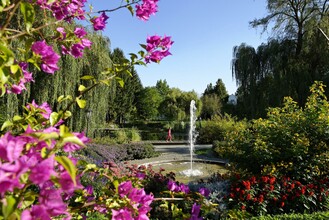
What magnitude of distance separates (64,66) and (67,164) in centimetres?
919

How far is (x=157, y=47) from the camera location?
1.44 meters

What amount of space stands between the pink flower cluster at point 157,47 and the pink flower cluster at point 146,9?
213mm

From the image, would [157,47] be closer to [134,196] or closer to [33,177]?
[134,196]

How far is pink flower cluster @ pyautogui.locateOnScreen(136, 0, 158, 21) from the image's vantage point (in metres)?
1.54

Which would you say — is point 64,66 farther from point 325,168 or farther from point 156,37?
point 156,37

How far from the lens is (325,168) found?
5.12 m

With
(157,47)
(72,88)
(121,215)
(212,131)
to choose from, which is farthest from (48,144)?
(212,131)

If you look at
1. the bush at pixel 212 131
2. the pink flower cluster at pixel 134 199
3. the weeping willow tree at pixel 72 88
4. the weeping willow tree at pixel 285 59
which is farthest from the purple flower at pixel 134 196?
the bush at pixel 212 131

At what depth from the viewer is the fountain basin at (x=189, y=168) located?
8539mm

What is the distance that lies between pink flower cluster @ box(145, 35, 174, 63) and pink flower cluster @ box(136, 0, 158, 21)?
0.21m

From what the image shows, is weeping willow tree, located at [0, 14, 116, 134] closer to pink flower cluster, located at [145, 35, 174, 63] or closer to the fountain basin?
the fountain basin

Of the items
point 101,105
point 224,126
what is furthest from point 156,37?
point 224,126

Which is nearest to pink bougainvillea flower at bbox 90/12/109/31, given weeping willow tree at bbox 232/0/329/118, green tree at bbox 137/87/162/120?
weeping willow tree at bbox 232/0/329/118

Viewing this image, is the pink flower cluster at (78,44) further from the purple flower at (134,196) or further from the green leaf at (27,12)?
the purple flower at (134,196)
